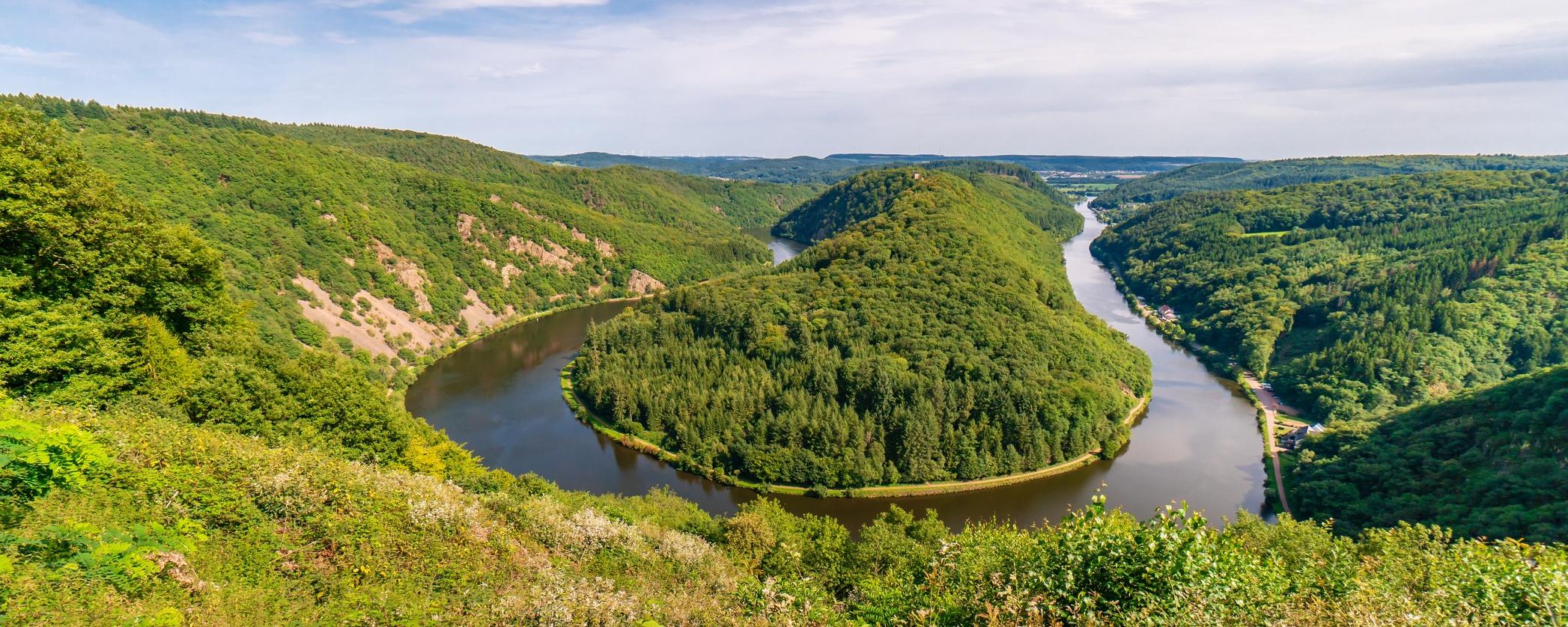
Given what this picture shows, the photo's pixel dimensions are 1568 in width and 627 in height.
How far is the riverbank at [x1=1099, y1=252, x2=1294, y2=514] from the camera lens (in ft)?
139

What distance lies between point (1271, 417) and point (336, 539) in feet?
222

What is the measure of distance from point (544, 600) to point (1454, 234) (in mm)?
122014

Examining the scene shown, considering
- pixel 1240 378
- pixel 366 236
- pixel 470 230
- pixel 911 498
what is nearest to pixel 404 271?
pixel 366 236

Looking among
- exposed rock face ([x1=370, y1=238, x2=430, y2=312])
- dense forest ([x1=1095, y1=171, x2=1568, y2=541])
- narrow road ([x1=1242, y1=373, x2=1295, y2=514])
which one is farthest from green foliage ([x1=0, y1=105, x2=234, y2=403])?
exposed rock face ([x1=370, y1=238, x2=430, y2=312])

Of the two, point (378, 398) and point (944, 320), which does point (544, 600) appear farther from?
point (944, 320)

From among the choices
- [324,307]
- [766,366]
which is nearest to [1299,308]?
[766,366]

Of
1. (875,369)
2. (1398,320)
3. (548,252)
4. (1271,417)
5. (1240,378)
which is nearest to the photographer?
(875,369)

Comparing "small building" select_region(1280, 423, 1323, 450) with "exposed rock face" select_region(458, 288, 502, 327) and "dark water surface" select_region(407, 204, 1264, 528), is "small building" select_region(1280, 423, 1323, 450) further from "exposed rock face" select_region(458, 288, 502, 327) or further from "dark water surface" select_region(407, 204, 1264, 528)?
"exposed rock face" select_region(458, 288, 502, 327)

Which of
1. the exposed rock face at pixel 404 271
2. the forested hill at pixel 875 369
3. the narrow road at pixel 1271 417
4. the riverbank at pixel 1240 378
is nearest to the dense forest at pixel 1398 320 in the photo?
the narrow road at pixel 1271 417

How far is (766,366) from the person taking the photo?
5394cm

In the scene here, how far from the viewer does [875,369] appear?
160 feet

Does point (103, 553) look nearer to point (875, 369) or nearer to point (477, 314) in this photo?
point (875, 369)

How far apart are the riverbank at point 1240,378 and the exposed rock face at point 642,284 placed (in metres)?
78.1

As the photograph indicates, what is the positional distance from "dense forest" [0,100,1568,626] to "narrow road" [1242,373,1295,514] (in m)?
25.8
